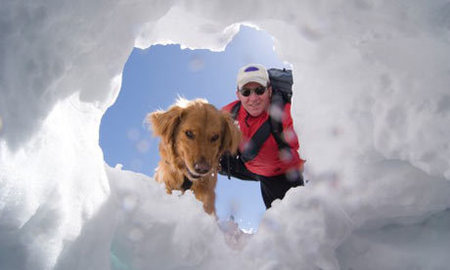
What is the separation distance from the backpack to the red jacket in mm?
62

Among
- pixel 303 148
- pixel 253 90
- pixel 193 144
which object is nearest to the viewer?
pixel 303 148

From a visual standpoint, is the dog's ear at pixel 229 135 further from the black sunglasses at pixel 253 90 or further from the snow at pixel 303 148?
the snow at pixel 303 148

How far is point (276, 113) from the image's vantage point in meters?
4.15

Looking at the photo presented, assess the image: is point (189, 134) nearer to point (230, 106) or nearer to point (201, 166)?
point (201, 166)

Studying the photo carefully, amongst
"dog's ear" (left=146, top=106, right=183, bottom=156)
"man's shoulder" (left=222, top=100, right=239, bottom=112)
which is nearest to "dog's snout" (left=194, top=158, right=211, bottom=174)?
"dog's ear" (left=146, top=106, right=183, bottom=156)

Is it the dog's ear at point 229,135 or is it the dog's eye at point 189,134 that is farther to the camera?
the dog's ear at point 229,135

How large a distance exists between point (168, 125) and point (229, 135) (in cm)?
88

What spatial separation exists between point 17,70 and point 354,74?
66.0 inches

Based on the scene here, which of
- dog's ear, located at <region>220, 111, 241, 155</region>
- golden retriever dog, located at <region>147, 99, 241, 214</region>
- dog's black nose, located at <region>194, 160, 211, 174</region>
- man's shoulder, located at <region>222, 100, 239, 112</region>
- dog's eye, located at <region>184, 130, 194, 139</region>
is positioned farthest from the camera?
man's shoulder, located at <region>222, 100, 239, 112</region>

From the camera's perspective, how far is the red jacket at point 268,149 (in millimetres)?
4254

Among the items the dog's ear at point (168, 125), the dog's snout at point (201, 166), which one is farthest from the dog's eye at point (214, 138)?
the dog's ear at point (168, 125)

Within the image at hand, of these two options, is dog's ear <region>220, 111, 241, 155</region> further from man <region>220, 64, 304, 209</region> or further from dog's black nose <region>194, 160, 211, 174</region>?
dog's black nose <region>194, 160, 211, 174</region>

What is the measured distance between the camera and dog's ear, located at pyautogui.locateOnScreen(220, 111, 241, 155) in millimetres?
4516

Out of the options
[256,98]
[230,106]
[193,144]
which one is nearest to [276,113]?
[256,98]
